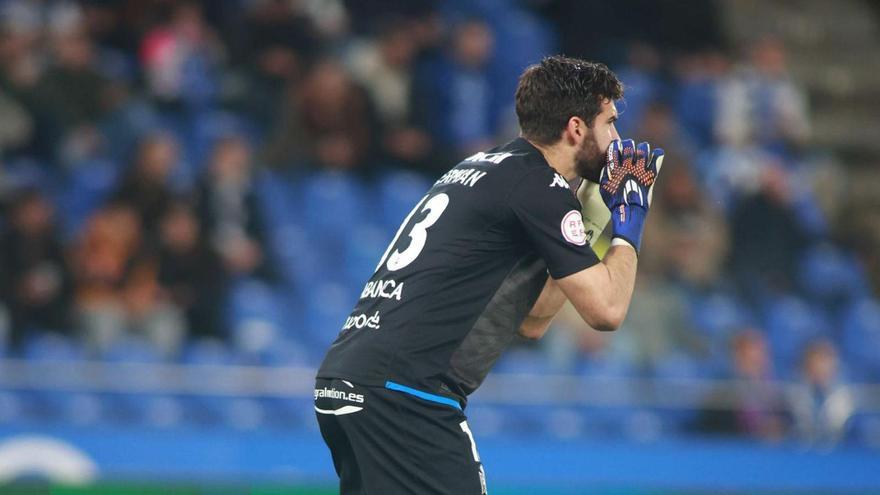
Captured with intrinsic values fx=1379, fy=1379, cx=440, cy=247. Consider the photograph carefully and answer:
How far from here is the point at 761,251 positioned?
1181cm

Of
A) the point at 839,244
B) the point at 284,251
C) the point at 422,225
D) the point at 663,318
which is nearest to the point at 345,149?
the point at 284,251

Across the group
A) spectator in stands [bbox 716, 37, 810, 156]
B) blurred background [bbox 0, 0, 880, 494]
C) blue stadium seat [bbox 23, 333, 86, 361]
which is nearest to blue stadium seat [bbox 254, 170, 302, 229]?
blurred background [bbox 0, 0, 880, 494]

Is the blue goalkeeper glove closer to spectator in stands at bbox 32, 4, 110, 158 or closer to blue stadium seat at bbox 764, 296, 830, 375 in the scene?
spectator in stands at bbox 32, 4, 110, 158

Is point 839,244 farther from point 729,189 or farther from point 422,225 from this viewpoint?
point 422,225

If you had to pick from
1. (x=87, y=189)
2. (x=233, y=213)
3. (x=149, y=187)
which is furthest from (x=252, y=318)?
(x=87, y=189)

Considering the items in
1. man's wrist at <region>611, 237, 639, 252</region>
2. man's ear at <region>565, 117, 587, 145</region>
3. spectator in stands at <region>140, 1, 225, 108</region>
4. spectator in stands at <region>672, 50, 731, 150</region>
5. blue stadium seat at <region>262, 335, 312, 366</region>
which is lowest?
man's wrist at <region>611, 237, 639, 252</region>

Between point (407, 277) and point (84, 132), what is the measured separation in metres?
6.22

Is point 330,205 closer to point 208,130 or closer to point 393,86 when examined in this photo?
point 208,130

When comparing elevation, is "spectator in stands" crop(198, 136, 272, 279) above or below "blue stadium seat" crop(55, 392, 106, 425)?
above

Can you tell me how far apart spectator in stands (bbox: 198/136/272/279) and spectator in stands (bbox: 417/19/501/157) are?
7.27ft

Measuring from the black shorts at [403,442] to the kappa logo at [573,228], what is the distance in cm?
63

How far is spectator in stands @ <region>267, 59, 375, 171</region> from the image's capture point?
10.7m

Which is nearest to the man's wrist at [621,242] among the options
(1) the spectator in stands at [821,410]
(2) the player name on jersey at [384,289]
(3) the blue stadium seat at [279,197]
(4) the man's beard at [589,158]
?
(4) the man's beard at [589,158]

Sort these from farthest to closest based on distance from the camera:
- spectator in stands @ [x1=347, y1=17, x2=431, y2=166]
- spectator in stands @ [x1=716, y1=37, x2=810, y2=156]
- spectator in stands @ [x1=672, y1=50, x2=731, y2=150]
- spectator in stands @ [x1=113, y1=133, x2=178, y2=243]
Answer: spectator in stands @ [x1=672, y1=50, x2=731, y2=150] → spectator in stands @ [x1=716, y1=37, x2=810, y2=156] → spectator in stands @ [x1=347, y1=17, x2=431, y2=166] → spectator in stands @ [x1=113, y1=133, x2=178, y2=243]
